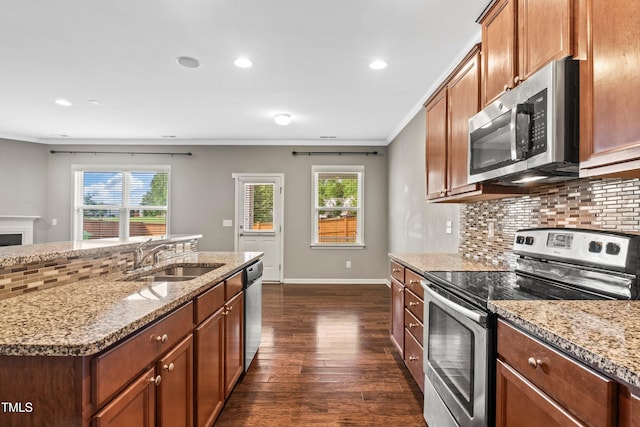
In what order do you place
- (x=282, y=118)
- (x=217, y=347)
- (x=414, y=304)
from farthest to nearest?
(x=282, y=118), (x=414, y=304), (x=217, y=347)

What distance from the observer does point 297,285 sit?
225 inches

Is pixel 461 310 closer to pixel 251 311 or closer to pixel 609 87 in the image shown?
pixel 609 87

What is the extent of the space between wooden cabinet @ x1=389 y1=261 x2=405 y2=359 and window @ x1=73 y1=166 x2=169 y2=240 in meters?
4.66

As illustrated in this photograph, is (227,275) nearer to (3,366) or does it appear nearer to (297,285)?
(3,366)

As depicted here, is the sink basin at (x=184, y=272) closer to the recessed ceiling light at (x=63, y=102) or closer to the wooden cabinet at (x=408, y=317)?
the wooden cabinet at (x=408, y=317)

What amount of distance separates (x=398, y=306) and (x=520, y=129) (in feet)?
5.59

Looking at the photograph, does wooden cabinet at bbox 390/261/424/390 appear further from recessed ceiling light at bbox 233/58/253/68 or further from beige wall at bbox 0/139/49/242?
beige wall at bbox 0/139/49/242

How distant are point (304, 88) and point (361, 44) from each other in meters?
1.04

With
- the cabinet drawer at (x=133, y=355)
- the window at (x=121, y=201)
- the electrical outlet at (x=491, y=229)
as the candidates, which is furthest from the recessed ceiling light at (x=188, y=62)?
the window at (x=121, y=201)

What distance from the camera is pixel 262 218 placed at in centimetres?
597

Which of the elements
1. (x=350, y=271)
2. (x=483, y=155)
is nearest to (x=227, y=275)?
(x=483, y=155)

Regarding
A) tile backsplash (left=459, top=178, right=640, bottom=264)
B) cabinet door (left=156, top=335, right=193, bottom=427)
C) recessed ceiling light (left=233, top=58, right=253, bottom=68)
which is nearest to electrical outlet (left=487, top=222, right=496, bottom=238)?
tile backsplash (left=459, top=178, right=640, bottom=264)

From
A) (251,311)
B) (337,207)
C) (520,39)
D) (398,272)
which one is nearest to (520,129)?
(520,39)

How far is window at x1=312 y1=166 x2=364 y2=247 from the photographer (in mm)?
5945
